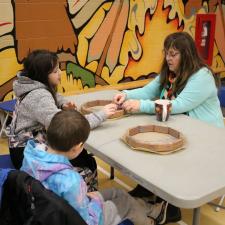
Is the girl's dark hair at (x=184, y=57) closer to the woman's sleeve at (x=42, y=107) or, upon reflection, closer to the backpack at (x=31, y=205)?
the woman's sleeve at (x=42, y=107)

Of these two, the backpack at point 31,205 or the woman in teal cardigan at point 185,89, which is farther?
the woman in teal cardigan at point 185,89

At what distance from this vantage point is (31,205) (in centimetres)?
107

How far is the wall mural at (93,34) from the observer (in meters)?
3.49

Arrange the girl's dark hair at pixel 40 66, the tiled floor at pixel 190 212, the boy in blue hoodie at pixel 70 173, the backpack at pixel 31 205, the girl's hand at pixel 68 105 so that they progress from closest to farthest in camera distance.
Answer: the backpack at pixel 31 205 → the boy in blue hoodie at pixel 70 173 → the girl's dark hair at pixel 40 66 → the girl's hand at pixel 68 105 → the tiled floor at pixel 190 212

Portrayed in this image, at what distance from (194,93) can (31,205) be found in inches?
48.1

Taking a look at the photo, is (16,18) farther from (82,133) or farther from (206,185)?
(206,185)

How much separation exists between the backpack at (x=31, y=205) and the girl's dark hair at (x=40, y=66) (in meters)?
0.82

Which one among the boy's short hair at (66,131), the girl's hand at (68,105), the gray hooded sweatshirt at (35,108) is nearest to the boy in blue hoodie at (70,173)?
the boy's short hair at (66,131)

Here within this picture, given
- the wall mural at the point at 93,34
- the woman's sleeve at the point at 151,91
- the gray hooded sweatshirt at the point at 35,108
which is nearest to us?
the gray hooded sweatshirt at the point at 35,108

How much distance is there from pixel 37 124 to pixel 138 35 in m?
2.80

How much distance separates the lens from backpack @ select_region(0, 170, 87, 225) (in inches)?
39.8

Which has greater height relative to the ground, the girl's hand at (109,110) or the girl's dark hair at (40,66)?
the girl's dark hair at (40,66)

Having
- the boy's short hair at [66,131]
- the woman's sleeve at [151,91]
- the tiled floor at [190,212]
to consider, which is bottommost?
the tiled floor at [190,212]

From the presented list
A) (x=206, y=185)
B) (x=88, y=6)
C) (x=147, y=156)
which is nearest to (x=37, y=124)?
(x=147, y=156)
